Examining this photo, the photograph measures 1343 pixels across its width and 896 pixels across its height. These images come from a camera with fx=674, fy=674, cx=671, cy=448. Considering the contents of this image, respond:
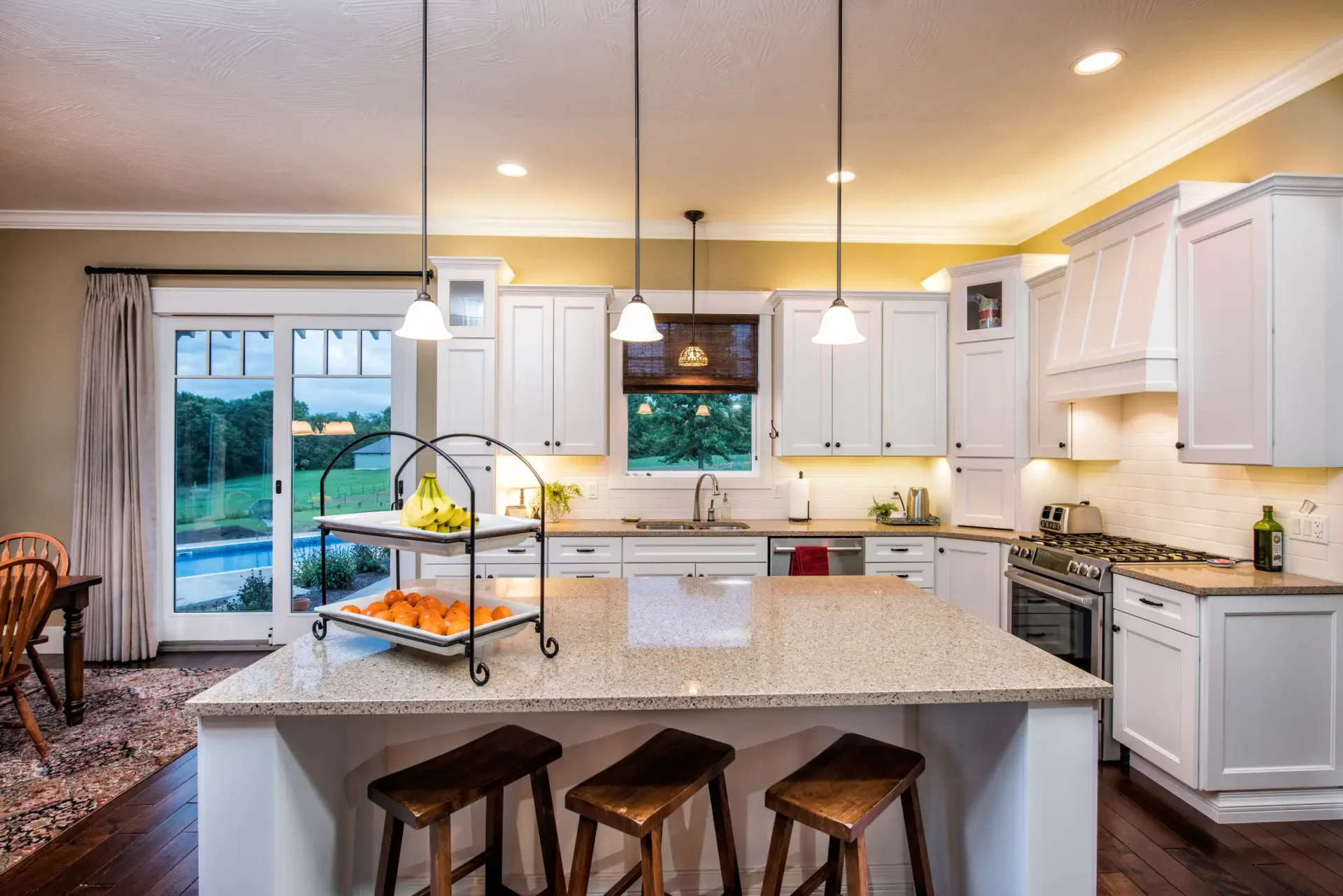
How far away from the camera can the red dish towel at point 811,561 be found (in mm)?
3650

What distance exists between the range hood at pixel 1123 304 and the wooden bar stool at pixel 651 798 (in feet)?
8.20

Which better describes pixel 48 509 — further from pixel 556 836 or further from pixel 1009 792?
pixel 1009 792

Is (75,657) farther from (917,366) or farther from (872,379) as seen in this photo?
(917,366)

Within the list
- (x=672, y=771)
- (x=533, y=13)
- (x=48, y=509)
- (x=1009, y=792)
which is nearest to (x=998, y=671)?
(x=1009, y=792)

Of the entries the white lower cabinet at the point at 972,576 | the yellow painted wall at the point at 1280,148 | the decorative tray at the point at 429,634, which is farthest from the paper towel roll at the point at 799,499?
the decorative tray at the point at 429,634

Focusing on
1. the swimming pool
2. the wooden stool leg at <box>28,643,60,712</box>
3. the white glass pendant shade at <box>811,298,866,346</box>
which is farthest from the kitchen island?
the swimming pool

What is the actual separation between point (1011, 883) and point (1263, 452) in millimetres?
1956

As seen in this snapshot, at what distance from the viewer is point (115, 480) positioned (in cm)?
415

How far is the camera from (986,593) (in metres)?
3.74

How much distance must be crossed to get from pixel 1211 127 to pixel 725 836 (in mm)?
3581

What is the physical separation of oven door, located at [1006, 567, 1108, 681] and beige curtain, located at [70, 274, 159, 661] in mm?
5073

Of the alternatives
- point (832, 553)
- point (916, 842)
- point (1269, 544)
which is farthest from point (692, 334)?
point (916, 842)

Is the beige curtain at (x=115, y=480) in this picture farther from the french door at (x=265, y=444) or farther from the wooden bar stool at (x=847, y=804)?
the wooden bar stool at (x=847, y=804)

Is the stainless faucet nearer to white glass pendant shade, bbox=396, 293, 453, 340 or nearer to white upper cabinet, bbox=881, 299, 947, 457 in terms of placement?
white upper cabinet, bbox=881, 299, 947, 457
